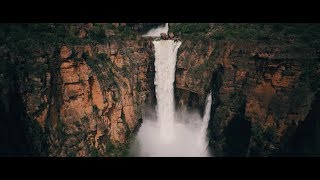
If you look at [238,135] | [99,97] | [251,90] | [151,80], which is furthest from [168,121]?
[251,90]

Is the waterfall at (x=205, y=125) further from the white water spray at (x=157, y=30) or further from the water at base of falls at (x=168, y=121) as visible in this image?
the white water spray at (x=157, y=30)

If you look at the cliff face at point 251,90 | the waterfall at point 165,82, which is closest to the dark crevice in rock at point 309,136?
the cliff face at point 251,90

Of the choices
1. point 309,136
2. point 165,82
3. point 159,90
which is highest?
point 165,82

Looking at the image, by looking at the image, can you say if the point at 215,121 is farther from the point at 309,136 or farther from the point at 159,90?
the point at 309,136

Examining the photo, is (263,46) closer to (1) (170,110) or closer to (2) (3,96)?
(1) (170,110)

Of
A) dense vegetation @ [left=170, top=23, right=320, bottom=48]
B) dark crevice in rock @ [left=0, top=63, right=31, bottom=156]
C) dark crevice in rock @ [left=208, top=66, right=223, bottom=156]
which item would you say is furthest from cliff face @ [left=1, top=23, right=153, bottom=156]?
dark crevice in rock @ [left=208, top=66, right=223, bottom=156]

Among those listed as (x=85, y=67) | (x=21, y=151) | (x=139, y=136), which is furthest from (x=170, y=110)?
(x=21, y=151)
